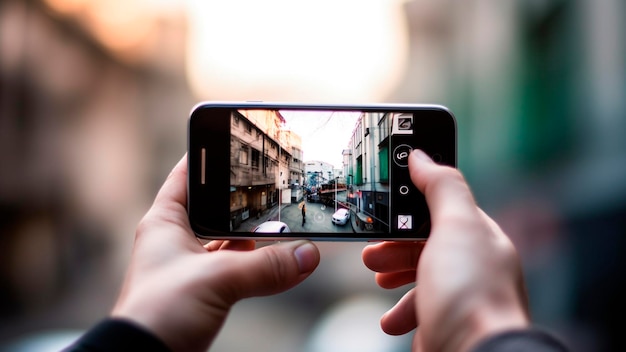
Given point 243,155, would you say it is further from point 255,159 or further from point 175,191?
point 175,191

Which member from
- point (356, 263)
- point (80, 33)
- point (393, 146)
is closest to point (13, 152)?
point (80, 33)

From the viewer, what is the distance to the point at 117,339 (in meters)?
0.48

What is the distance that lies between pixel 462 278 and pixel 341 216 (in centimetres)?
35

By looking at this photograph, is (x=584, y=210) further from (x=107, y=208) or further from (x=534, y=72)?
(x=107, y=208)

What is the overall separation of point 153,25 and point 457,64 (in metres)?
1.47

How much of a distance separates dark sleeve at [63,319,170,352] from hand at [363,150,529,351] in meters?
0.41

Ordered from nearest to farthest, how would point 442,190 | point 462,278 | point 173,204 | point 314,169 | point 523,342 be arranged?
point 523,342 < point 462,278 < point 442,190 < point 173,204 < point 314,169

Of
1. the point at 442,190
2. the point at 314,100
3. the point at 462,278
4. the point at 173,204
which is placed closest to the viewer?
the point at 462,278

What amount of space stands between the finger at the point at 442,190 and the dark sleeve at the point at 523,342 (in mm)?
208

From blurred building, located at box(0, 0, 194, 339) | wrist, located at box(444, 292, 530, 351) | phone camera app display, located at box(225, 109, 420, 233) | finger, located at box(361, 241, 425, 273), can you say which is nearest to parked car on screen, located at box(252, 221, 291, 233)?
phone camera app display, located at box(225, 109, 420, 233)

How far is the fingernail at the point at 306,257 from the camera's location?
727 mm

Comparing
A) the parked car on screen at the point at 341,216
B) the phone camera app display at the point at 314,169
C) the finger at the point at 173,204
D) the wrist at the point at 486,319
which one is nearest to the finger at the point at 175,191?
the finger at the point at 173,204

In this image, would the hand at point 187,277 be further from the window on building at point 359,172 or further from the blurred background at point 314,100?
the blurred background at point 314,100

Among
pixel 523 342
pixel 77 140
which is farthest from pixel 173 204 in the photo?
pixel 77 140
